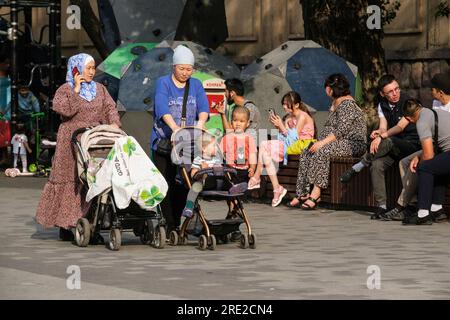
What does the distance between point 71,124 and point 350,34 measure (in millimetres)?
9275

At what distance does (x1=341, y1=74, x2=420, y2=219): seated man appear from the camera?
18.0 m

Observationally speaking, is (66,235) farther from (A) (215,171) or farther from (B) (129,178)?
(A) (215,171)

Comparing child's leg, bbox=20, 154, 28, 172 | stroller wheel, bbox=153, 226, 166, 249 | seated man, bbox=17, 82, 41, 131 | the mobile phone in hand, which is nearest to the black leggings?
stroller wheel, bbox=153, 226, 166, 249

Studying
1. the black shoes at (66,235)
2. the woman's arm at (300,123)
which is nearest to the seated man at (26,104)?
the woman's arm at (300,123)

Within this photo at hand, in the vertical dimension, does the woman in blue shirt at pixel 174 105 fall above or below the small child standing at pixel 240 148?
above

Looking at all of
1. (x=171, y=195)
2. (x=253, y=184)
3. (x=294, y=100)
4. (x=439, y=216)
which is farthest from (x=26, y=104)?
(x=171, y=195)

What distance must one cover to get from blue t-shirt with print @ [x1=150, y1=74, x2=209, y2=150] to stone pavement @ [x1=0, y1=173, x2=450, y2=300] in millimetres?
1099

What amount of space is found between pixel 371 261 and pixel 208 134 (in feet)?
6.95

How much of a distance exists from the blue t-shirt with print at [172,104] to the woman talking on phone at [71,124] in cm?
43

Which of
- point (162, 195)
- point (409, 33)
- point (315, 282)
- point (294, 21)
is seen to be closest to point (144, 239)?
point (162, 195)

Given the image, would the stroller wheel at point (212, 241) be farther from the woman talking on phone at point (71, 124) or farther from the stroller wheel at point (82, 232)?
the woman talking on phone at point (71, 124)

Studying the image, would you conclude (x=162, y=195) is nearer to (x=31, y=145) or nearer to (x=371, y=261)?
(x=371, y=261)

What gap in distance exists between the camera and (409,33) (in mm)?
33500

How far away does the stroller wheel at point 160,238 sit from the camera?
48.9 feet
